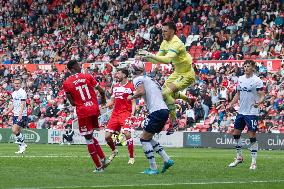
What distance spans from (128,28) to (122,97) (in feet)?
89.1

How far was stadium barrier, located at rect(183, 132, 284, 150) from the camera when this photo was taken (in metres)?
35.0

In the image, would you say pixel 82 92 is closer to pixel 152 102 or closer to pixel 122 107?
pixel 152 102

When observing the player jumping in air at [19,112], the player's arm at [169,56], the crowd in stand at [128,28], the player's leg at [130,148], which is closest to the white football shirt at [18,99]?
the player jumping in air at [19,112]

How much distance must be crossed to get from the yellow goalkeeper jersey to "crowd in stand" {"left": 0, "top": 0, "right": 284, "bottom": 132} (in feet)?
57.5

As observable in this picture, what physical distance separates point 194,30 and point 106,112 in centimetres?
785

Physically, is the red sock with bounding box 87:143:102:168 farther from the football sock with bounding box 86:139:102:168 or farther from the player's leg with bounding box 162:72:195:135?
the player's leg with bounding box 162:72:195:135

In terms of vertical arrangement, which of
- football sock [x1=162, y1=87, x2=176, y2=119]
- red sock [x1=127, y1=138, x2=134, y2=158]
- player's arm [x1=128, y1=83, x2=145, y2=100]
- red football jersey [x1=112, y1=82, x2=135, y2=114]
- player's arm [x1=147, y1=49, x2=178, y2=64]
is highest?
player's arm [x1=147, y1=49, x2=178, y2=64]

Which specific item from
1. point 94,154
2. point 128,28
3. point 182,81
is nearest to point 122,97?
point 182,81

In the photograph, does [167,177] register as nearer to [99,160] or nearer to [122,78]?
[99,160]

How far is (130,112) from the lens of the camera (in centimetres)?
2311

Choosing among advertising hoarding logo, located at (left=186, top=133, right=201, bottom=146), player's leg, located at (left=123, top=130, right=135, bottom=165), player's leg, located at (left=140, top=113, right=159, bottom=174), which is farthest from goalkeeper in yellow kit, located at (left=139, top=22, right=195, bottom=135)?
advertising hoarding logo, located at (left=186, top=133, right=201, bottom=146)

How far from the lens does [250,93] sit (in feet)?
67.1

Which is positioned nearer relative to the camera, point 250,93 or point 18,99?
point 250,93

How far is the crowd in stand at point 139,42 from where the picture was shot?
38969 mm
